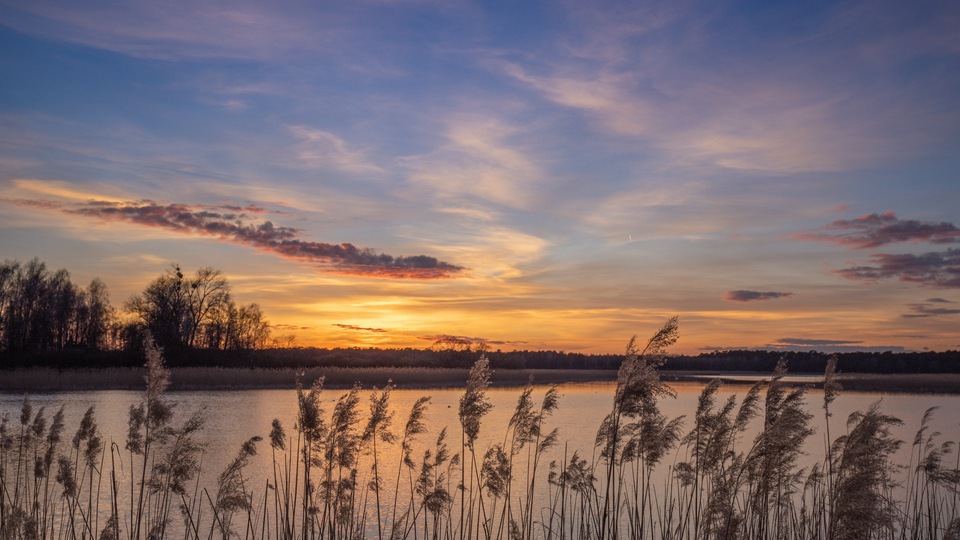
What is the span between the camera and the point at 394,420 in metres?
24.8

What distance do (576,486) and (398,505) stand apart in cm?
563

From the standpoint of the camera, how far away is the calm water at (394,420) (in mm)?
17484

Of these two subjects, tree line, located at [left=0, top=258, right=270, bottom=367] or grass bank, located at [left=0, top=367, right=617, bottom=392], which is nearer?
grass bank, located at [left=0, top=367, right=617, bottom=392]

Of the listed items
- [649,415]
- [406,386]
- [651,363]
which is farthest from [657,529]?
[406,386]

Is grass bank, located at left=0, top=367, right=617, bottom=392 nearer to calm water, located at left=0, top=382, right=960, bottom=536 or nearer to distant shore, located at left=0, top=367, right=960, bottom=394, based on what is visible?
distant shore, located at left=0, top=367, right=960, bottom=394

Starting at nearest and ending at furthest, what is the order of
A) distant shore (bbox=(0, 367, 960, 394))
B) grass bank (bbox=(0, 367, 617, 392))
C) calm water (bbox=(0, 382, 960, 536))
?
calm water (bbox=(0, 382, 960, 536)) < grass bank (bbox=(0, 367, 617, 392)) < distant shore (bbox=(0, 367, 960, 394))

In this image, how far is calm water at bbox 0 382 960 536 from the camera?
1748 cm

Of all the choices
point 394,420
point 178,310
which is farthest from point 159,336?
point 394,420

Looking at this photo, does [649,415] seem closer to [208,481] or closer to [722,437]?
[722,437]

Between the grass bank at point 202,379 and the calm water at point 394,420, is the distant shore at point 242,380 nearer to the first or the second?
the grass bank at point 202,379

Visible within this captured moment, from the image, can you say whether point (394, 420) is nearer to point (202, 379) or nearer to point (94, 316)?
point (202, 379)

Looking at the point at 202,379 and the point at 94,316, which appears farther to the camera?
the point at 94,316

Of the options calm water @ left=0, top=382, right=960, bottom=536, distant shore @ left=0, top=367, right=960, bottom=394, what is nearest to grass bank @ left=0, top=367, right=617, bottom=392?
distant shore @ left=0, top=367, right=960, bottom=394

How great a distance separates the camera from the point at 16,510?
666 centimetres
